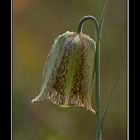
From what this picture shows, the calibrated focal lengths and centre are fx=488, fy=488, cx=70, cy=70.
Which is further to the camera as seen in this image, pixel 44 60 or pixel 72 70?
pixel 44 60

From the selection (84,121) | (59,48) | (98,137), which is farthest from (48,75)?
(84,121)

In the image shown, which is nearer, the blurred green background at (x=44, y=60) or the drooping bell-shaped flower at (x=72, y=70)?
the drooping bell-shaped flower at (x=72, y=70)

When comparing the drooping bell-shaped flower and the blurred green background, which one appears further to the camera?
the blurred green background
